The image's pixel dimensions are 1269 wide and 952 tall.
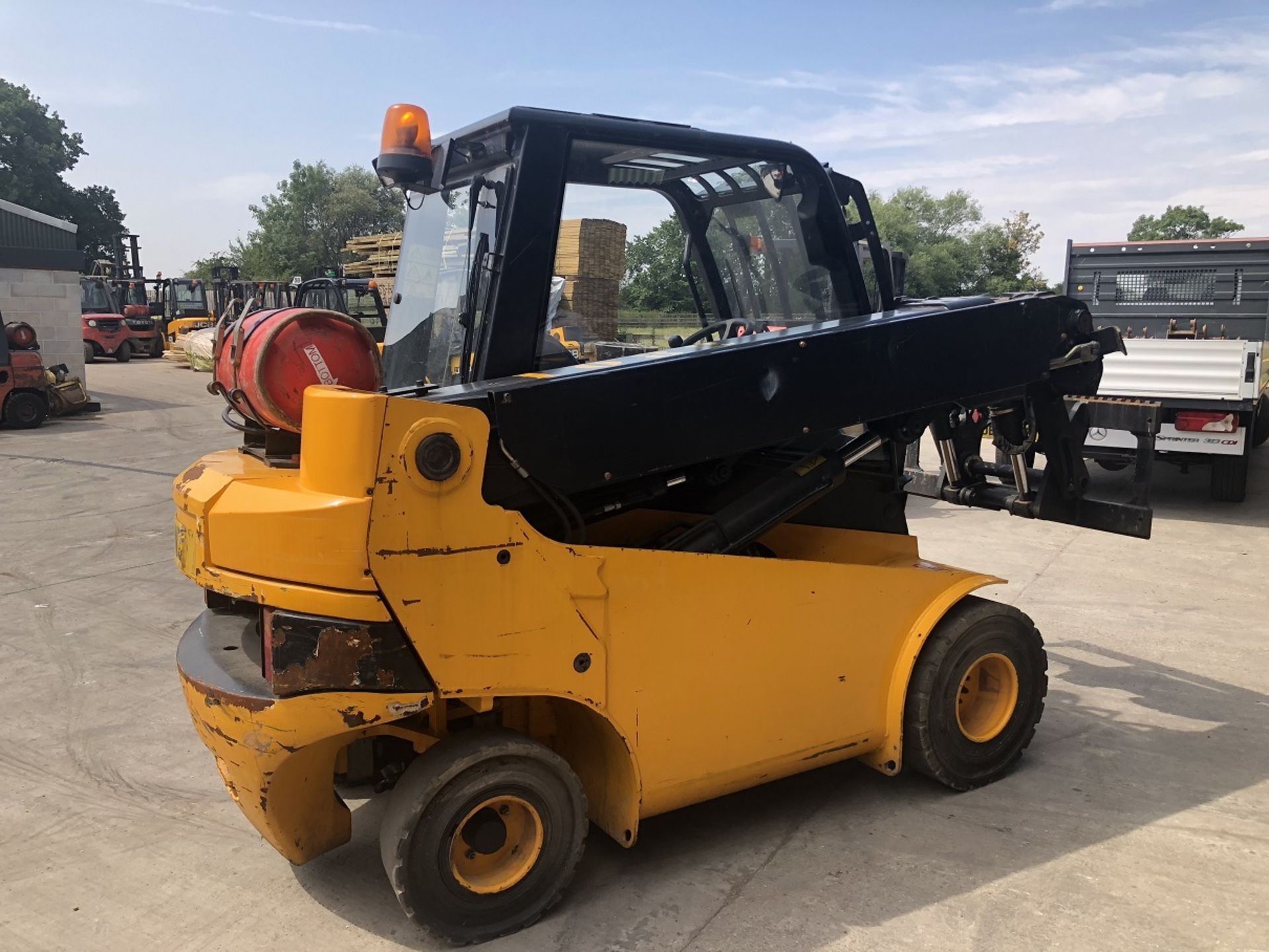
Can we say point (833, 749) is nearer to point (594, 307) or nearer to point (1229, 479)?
point (594, 307)

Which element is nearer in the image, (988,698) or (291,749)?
(291,749)

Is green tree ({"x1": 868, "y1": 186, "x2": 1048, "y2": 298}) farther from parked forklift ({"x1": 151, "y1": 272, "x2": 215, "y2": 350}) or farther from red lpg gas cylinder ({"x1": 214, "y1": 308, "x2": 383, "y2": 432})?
red lpg gas cylinder ({"x1": 214, "y1": 308, "x2": 383, "y2": 432})

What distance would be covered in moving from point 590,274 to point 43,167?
183 feet

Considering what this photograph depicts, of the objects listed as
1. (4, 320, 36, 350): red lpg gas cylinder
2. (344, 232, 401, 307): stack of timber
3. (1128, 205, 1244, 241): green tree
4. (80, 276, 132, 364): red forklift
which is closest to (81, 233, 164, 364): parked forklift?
(80, 276, 132, 364): red forklift

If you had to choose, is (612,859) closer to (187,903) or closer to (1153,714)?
(187,903)

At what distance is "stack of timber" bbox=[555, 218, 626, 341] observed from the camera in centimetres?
323

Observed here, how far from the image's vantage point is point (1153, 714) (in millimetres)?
4688

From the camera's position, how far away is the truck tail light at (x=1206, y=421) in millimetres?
9172

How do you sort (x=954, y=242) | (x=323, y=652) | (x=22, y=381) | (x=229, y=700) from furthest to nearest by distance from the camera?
(x=954, y=242)
(x=22, y=381)
(x=229, y=700)
(x=323, y=652)

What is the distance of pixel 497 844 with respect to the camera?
119 inches

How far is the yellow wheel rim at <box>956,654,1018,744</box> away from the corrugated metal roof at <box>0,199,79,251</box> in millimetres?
18635

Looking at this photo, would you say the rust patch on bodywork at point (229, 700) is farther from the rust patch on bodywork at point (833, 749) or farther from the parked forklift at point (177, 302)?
the parked forklift at point (177, 302)

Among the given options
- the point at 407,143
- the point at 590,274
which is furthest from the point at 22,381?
the point at 590,274

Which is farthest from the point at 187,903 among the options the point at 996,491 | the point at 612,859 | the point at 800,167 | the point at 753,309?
the point at 996,491
